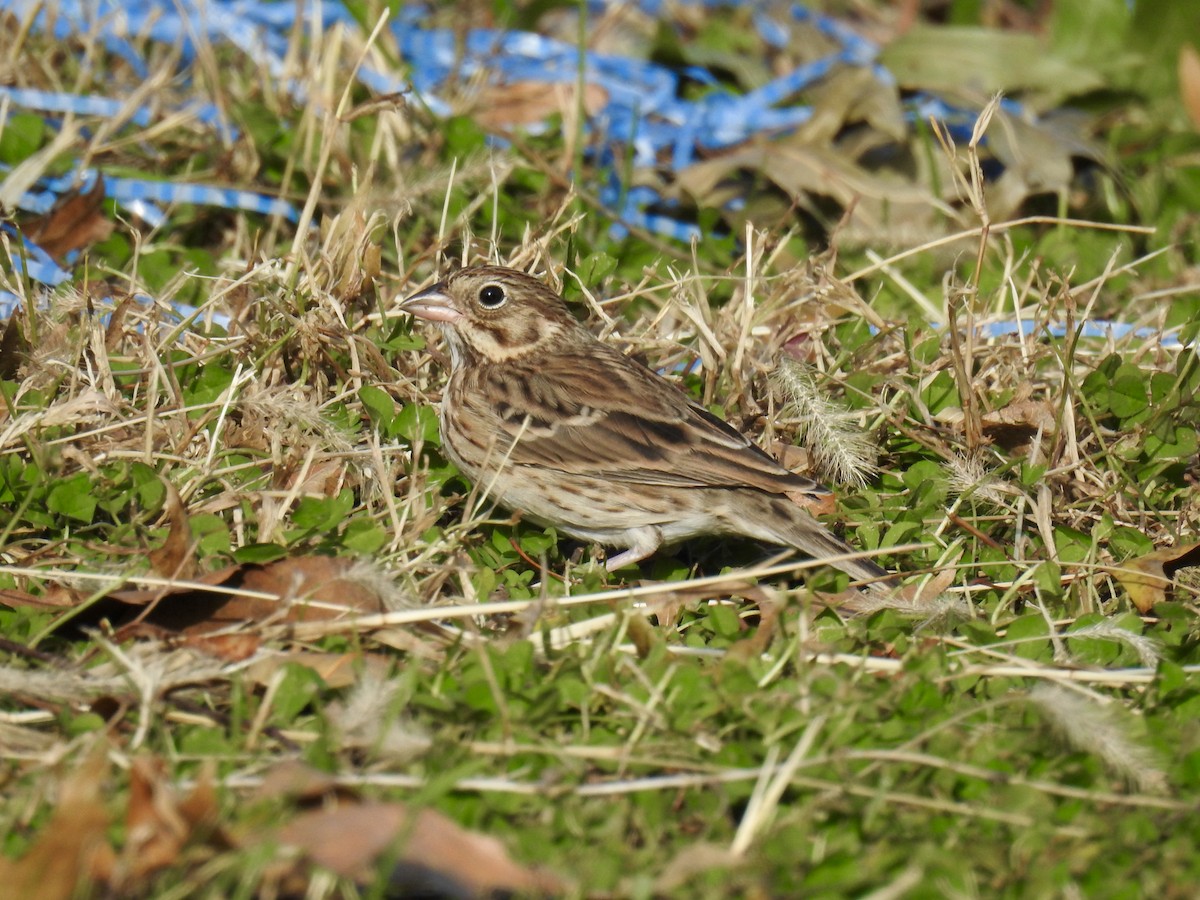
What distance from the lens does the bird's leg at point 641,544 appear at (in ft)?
15.6

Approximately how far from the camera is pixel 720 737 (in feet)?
11.7

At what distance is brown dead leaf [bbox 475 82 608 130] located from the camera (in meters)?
7.24

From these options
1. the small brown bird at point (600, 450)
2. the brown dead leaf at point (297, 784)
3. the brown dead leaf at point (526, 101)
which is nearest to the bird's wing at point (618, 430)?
the small brown bird at point (600, 450)

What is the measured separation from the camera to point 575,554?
5082 millimetres

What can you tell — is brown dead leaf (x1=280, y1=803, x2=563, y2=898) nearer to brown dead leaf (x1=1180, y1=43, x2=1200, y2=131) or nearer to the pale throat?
the pale throat

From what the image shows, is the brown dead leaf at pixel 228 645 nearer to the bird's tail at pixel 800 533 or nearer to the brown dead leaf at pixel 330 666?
the brown dead leaf at pixel 330 666

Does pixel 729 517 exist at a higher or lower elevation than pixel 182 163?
lower

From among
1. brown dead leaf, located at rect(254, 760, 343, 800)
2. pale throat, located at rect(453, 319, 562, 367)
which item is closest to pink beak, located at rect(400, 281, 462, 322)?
pale throat, located at rect(453, 319, 562, 367)

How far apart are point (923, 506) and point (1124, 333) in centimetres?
160

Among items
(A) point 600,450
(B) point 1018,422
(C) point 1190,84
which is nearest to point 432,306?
(A) point 600,450

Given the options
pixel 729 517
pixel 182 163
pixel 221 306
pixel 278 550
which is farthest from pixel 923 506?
pixel 182 163

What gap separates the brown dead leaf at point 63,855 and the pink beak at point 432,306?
8.25ft

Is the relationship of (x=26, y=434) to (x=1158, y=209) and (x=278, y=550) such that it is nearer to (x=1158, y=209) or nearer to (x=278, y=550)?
(x=278, y=550)

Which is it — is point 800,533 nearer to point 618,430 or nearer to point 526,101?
point 618,430
